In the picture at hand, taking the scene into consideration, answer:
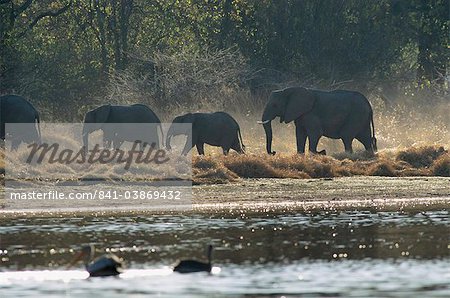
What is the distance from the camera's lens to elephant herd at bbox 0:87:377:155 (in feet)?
126

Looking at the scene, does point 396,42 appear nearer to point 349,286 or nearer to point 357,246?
point 357,246

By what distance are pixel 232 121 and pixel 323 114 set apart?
328cm

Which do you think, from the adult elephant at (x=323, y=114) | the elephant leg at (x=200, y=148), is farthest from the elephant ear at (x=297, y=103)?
the elephant leg at (x=200, y=148)

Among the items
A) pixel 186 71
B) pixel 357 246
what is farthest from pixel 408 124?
pixel 357 246

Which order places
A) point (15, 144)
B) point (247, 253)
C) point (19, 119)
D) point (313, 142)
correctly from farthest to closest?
point (313, 142) → point (19, 119) → point (15, 144) → point (247, 253)

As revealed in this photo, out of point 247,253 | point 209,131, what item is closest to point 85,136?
point 209,131

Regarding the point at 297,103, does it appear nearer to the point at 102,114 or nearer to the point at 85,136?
the point at 102,114

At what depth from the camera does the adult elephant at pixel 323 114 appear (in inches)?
1571

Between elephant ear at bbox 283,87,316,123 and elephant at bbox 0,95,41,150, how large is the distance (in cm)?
727

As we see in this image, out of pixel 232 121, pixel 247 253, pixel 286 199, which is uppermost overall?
pixel 232 121

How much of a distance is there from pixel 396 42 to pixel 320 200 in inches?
1175

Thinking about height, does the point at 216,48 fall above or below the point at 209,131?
above

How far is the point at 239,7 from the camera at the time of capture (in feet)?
184

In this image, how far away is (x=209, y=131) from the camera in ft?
126
